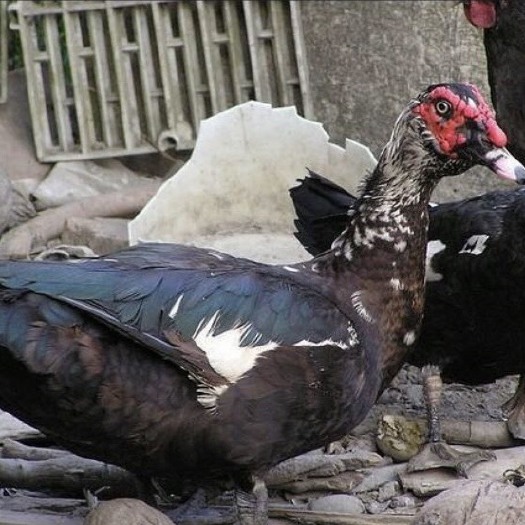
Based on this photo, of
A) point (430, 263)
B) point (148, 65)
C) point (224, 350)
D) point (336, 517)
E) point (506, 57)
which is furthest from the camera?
point (148, 65)

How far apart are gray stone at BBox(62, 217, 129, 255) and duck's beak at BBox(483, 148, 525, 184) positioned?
302 cm

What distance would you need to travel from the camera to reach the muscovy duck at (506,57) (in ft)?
17.7

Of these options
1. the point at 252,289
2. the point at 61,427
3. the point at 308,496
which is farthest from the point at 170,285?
the point at 308,496

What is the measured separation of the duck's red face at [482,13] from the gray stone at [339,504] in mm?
2197

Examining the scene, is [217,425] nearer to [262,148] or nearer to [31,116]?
[262,148]

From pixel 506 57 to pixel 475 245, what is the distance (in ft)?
3.82

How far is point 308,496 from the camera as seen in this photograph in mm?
4543

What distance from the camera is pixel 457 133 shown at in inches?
160

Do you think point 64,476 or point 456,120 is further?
point 64,476

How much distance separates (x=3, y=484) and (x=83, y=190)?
125 inches

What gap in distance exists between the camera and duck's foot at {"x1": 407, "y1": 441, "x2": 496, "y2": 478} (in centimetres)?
466

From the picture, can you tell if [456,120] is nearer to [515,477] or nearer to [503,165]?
[503,165]

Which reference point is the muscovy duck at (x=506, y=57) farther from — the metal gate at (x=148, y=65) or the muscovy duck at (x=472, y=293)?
the metal gate at (x=148, y=65)

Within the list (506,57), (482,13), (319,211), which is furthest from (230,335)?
(482,13)
